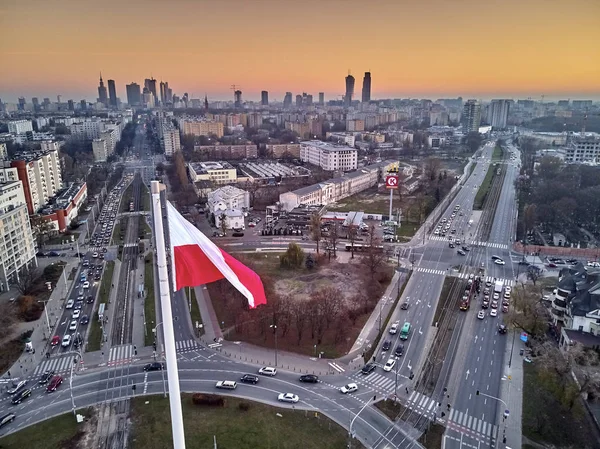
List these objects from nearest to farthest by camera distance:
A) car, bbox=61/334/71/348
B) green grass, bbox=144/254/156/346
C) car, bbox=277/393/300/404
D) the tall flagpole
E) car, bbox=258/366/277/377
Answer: the tall flagpole < car, bbox=277/393/300/404 < car, bbox=258/366/277/377 < car, bbox=61/334/71/348 < green grass, bbox=144/254/156/346

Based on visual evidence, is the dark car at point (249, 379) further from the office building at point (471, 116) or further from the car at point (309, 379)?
the office building at point (471, 116)

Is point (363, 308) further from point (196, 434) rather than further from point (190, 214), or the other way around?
point (190, 214)

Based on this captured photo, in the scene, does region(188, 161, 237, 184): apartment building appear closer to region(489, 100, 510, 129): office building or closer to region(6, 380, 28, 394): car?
region(6, 380, 28, 394): car

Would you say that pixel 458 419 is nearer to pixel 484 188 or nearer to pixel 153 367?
pixel 153 367

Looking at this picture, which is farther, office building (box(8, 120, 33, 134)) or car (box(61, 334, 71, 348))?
office building (box(8, 120, 33, 134))

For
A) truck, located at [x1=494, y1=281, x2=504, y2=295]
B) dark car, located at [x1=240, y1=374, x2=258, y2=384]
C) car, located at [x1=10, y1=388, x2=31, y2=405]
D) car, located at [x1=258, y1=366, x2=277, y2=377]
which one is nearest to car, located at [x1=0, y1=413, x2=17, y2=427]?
car, located at [x1=10, y1=388, x2=31, y2=405]

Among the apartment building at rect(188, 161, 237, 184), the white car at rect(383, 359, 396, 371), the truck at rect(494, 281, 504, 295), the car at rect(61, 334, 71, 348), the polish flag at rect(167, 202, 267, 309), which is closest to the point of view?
the polish flag at rect(167, 202, 267, 309)

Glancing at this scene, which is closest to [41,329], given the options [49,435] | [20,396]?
[20,396]

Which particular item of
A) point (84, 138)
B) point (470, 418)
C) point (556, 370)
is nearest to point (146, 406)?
point (470, 418)
